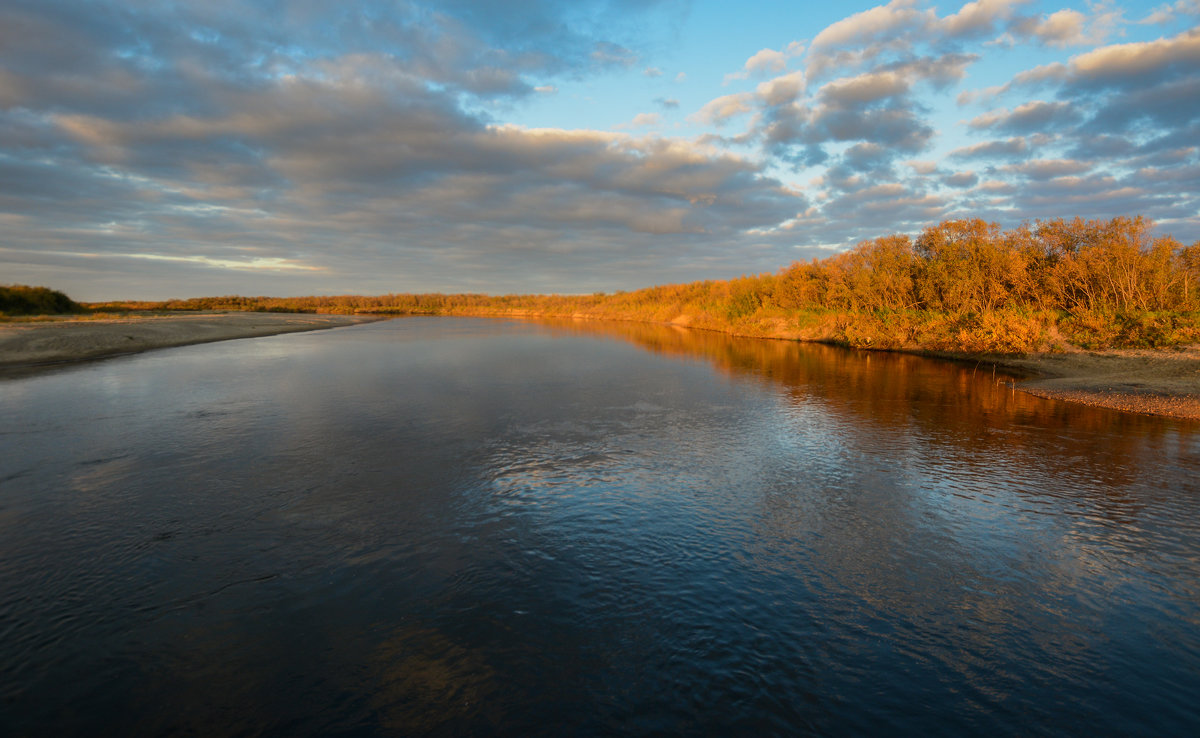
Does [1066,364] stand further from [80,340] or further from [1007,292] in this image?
[80,340]

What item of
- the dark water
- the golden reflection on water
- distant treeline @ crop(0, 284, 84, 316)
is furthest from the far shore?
distant treeline @ crop(0, 284, 84, 316)

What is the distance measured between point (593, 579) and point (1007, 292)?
229 feet

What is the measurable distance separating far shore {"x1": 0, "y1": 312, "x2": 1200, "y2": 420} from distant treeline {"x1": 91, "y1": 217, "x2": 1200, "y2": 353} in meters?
3.09

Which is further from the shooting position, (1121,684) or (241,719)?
(1121,684)

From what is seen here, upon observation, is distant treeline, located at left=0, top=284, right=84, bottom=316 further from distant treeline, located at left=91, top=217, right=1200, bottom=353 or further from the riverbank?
the riverbank

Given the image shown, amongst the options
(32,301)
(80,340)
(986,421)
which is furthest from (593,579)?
(32,301)

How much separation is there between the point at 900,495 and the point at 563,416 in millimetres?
16766

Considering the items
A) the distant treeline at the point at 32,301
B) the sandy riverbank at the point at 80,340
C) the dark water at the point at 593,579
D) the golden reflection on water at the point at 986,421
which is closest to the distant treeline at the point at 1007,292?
the golden reflection on water at the point at 986,421

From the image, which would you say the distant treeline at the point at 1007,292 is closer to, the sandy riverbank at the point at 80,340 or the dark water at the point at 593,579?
the dark water at the point at 593,579

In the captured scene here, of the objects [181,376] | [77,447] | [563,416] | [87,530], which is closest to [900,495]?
[563,416]

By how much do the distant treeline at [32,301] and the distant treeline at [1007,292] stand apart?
14072 cm

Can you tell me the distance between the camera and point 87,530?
46.0 ft

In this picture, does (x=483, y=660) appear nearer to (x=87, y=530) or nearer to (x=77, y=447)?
(x=87, y=530)

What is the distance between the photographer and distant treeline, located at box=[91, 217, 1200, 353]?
1902 inches
